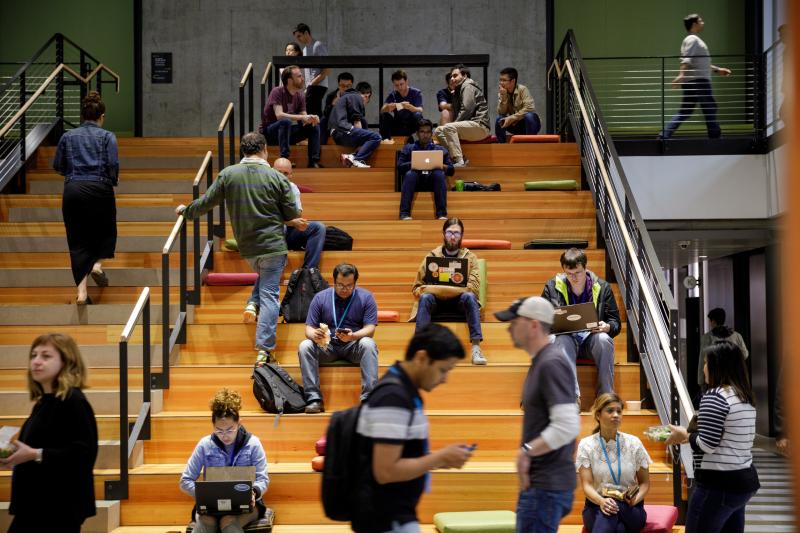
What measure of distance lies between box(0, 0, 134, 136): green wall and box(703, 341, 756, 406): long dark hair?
1204 centimetres

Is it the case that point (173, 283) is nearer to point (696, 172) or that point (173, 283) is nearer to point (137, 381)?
point (137, 381)

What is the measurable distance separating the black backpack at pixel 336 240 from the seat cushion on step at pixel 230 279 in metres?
0.87

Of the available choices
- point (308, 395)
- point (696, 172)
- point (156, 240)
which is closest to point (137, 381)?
point (308, 395)

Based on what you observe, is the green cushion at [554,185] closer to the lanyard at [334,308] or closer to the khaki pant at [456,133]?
the khaki pant at [456,133]

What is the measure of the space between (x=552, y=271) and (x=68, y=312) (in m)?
4.26

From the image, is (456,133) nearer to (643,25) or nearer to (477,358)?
(477,358)

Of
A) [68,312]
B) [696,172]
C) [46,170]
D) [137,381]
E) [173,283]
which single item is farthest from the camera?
[696,172]

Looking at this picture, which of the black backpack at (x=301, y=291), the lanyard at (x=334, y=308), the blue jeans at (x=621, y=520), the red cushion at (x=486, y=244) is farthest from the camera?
the red cushion at (x=486, y=244)

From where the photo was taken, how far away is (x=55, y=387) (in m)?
4.46

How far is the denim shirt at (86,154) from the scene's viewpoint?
8633mm

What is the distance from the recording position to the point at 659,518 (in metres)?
6.66

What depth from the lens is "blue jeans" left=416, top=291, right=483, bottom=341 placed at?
27.9ft

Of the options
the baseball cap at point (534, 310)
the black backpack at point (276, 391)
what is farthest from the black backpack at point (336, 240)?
the baseball cap at point (534, 310)

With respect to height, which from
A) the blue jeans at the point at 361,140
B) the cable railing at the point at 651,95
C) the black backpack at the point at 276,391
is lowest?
the black backpack at the point at 276,391
